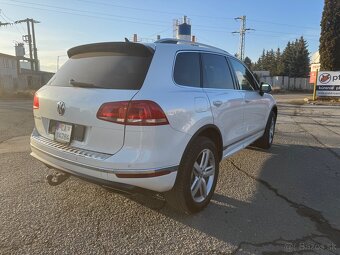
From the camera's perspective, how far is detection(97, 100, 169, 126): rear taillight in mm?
2949

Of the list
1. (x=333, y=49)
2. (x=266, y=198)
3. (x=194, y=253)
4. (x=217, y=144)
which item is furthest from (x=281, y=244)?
(x=333, y=49)

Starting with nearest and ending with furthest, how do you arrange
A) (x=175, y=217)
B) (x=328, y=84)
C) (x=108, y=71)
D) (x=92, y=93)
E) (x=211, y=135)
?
(x=92, y=93)
(x=108, y=71)
(x=175, y=217)
(x=211, y=135)
(x=328, y=84)

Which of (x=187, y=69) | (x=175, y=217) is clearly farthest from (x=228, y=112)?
(x=175, y=217)

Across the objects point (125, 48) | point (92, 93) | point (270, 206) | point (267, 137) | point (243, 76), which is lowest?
point (270, 206)

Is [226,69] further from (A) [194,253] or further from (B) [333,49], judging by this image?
(B) [333,49]

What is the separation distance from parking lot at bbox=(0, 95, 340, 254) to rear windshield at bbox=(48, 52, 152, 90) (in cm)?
138

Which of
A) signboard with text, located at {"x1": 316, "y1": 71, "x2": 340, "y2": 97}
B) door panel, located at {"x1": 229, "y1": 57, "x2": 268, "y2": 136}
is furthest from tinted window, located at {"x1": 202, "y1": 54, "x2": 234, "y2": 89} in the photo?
signboard with text, located at {"x1": 316, "y1": 71, "x2": 340, "y2": 97}

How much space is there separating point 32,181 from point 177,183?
226cm

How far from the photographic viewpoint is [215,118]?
12.9 ft

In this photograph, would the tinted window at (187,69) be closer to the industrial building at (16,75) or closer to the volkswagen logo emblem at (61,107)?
the volkswagen logo emblem at (61,107)

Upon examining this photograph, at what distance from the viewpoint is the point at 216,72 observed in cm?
437

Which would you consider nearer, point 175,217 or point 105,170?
point 105,170

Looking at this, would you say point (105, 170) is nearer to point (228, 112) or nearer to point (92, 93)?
point (92, 93)

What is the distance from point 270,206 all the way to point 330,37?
27858 mm
